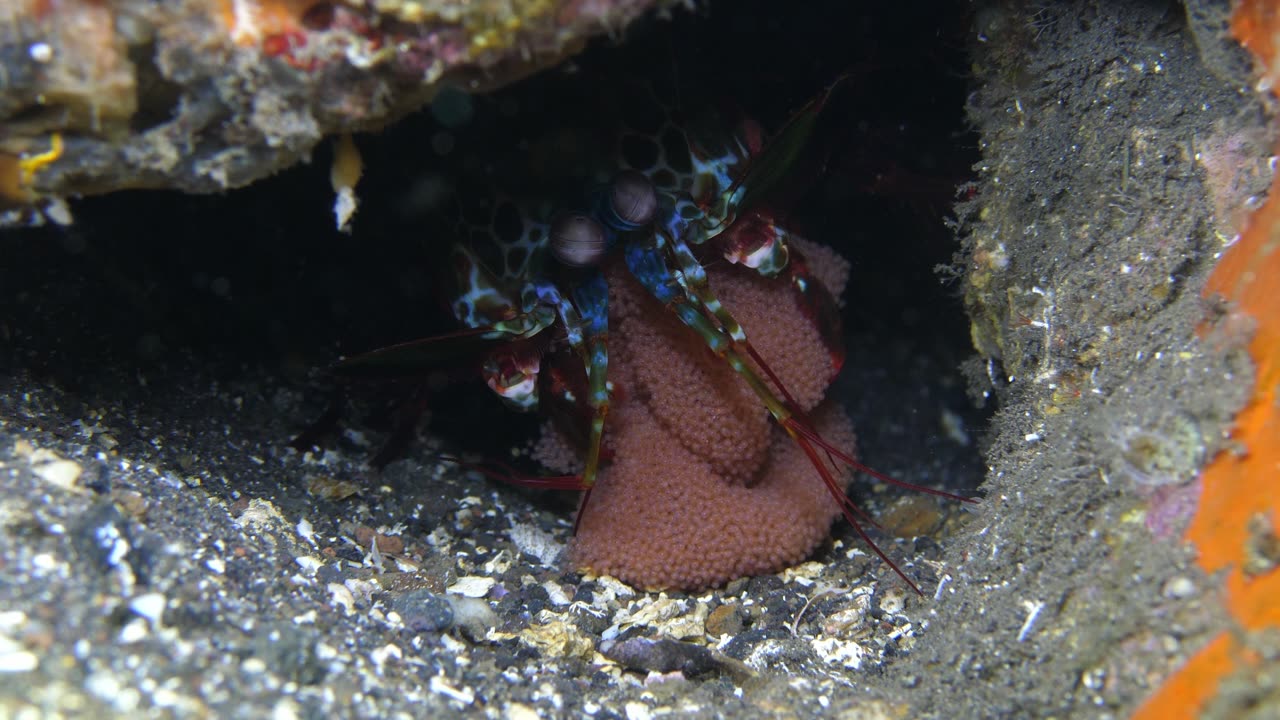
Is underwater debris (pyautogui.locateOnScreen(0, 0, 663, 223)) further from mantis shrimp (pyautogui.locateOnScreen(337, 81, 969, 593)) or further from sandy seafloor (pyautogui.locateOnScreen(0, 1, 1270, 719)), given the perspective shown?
mantis shrimp (pyautogui.locateOnScreen(337, 81, 969, 593))

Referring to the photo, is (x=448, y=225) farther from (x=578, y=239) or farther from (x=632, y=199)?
(x=632, y=199)

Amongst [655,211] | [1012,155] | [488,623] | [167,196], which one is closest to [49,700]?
[488,623]

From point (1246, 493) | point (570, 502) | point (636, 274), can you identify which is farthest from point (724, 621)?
point (1246, 493)

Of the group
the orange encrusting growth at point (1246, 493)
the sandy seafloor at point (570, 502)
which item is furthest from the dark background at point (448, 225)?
the orange encrusting growth at point (1246, 493)

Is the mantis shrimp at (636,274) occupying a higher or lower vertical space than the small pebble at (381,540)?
higher

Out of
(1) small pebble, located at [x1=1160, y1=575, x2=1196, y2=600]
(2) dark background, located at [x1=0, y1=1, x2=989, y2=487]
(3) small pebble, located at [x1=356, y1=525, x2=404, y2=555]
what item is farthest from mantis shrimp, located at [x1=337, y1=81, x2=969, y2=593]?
(1) small pebble, located at [x1=1160, y1=575, x2=1196, y2=600]

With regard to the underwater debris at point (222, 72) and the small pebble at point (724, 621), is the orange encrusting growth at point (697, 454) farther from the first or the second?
the underwater debris at point (222, 72)
